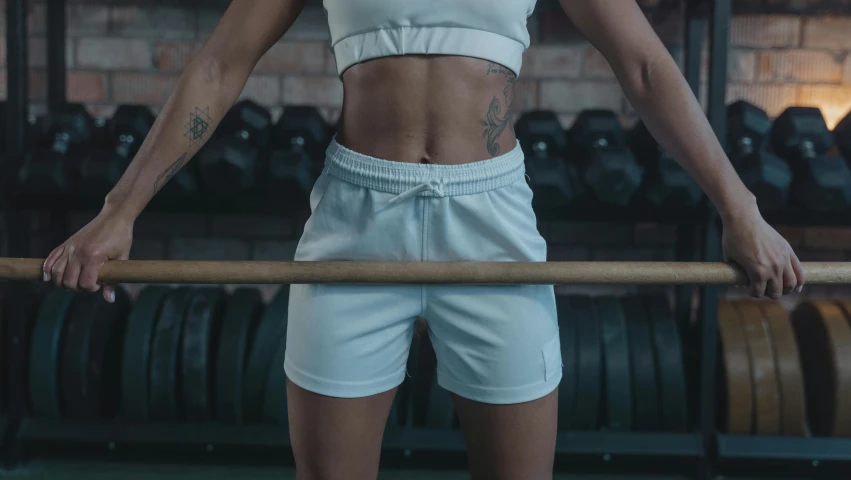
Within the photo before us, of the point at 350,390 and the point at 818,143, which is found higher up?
the point at 818,143

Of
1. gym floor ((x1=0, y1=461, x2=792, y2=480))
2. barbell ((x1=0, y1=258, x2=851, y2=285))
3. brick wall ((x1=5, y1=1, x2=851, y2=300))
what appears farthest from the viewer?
brick wall ((x1=5, y1=1, x2=851, y2=300))

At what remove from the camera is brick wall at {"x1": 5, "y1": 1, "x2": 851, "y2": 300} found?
235cm

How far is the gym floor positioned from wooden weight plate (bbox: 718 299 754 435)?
0.20 metres

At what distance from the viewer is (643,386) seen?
1.91m

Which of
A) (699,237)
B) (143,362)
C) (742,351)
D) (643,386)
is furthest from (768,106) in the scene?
(143,362)

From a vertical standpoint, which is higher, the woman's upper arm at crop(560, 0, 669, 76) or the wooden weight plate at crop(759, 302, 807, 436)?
the woman's upper arm at crop(560, 0, 669, 76)

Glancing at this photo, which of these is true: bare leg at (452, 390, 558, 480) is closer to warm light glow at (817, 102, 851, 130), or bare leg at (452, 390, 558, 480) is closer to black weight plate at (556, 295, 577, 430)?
black weight plate at (556, 295, 577, 430)

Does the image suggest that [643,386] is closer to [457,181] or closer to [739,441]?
[739,441]

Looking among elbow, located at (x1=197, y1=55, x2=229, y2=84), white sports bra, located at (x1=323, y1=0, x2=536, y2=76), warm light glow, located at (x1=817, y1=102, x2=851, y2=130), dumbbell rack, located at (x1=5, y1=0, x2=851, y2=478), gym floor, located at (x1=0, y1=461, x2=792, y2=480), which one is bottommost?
gym floor, located at (x1=0, y1=461, x2=792, y2=480)

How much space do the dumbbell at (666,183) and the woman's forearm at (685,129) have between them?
83 cm

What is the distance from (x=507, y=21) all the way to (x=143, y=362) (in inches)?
56.1

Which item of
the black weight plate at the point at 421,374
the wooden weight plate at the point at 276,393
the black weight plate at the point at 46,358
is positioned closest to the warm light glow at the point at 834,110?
the black weight plate at the point at 421,374

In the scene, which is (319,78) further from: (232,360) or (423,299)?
(423,299)

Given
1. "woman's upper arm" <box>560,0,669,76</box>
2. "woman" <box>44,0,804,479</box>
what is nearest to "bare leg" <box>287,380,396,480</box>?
"woman" <box>44,0,804,479</box>
